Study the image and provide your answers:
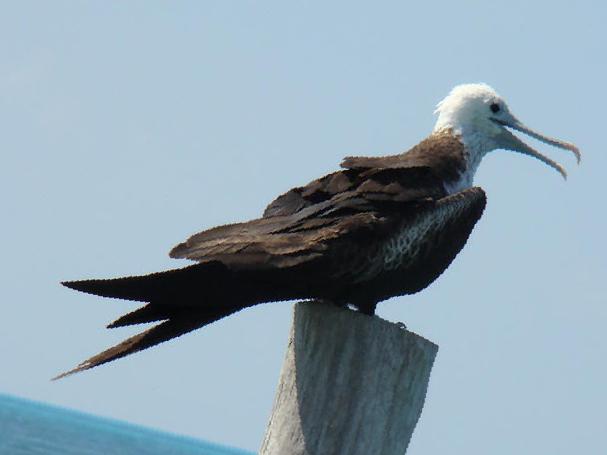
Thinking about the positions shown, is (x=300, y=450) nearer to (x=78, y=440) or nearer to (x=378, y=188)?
(x=378, y=188)

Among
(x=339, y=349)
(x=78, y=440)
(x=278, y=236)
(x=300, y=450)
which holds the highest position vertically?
(x=78, y=440)

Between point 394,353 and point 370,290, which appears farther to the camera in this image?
point 370,290

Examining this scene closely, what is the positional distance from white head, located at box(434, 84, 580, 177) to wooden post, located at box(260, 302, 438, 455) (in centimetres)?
184

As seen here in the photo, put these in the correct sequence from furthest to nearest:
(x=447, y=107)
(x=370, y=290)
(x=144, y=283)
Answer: (x=447, y=107)
(x=370, y=290)
(x=144, y=283)

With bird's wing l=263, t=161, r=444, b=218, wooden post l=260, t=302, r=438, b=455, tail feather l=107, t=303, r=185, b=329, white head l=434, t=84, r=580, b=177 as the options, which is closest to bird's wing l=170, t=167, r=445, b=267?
→ bird's wing l=263, t=161, r=444, b=218

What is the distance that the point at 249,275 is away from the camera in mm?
4352

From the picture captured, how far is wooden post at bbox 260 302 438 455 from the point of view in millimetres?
3828

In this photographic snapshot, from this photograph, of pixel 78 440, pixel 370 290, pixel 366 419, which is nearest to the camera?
pixel 366 419

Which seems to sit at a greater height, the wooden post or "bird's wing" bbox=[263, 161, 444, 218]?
"bird's wing" bbox=[263, 161, 444, 218]

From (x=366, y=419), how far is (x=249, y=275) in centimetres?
69

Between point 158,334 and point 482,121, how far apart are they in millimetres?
1915

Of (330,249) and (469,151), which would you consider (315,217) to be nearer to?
(330,249)

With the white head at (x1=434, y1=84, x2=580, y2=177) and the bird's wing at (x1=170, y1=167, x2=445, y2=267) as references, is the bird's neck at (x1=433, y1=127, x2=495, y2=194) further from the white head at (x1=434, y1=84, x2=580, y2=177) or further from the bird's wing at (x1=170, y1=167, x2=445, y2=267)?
the bird's wing at (x1=170, y1=167, x2=445, y2=267)

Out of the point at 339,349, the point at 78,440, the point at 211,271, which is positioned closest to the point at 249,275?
the point at 211,271
